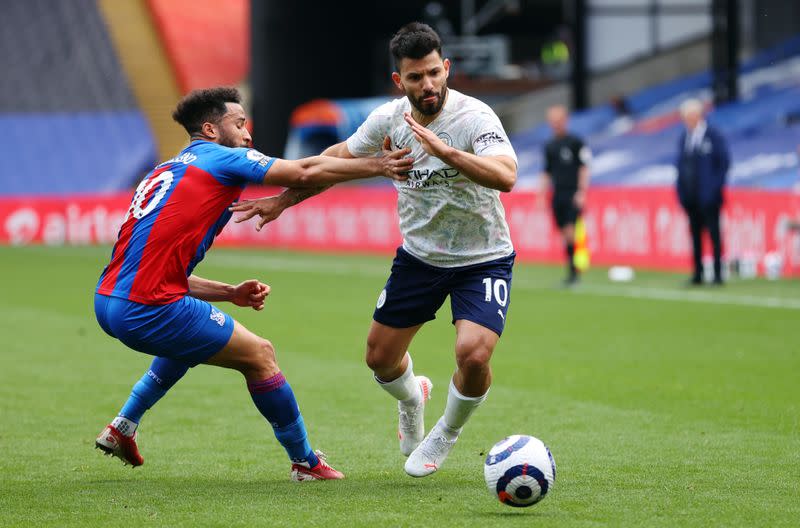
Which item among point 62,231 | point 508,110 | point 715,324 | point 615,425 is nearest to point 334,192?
point 62,231

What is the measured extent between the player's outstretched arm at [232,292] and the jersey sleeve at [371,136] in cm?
88

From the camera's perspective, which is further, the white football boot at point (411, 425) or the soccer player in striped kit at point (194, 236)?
the white football boot at point (411, 425)

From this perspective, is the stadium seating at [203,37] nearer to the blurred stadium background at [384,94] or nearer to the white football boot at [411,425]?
the blurred stadium background at [384,94]

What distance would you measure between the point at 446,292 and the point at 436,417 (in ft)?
6.45

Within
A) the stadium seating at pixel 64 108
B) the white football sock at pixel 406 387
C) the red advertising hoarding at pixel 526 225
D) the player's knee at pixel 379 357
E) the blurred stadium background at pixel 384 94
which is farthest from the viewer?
the stadium seating at pixel 64 108

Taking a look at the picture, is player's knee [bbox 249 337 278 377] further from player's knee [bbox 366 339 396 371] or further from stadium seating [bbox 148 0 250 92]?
stadium seating [bbox 148 0 250 92]

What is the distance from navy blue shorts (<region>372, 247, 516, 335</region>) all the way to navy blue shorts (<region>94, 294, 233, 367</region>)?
98 cm

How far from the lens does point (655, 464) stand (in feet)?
23.6

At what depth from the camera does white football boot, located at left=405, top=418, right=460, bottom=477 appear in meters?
6.92

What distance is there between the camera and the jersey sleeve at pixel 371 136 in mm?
7195

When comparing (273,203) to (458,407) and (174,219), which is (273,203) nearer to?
(174,219)

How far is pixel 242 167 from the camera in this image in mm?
6547

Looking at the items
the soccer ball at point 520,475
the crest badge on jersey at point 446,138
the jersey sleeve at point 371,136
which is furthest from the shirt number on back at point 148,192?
the soccer ball at point 520,475

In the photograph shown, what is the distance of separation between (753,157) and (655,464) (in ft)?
59.2
